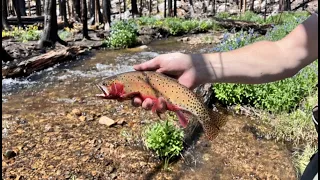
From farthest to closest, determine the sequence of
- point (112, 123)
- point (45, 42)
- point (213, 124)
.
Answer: point (45, 42) < point (112, 123) < point (213, 124)

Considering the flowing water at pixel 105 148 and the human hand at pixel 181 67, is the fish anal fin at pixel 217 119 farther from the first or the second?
the flowing water at pixel 105 148

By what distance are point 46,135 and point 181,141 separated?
6.50 ft

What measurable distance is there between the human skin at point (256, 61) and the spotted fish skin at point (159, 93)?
166 millimetres

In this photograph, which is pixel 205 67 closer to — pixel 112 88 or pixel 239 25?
pixel 112 88

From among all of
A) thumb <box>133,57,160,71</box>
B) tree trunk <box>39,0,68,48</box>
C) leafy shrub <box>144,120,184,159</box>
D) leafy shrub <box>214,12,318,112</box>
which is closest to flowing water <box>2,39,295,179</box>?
leafy shrub <box>144,120,184,159</box>

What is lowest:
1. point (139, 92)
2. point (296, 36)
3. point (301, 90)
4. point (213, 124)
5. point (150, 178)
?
point (150, 178)

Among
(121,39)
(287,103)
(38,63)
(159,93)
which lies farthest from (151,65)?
(121,39)

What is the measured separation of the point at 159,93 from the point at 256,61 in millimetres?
701

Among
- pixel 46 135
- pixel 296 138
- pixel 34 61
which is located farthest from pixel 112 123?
pixel 34 61

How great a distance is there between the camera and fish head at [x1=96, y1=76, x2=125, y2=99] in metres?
2.27

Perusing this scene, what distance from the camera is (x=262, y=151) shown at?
4910mm

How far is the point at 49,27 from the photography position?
44.7ft

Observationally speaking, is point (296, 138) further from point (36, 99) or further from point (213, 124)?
point (36, 99)

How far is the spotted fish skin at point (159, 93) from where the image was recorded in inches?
83.4
